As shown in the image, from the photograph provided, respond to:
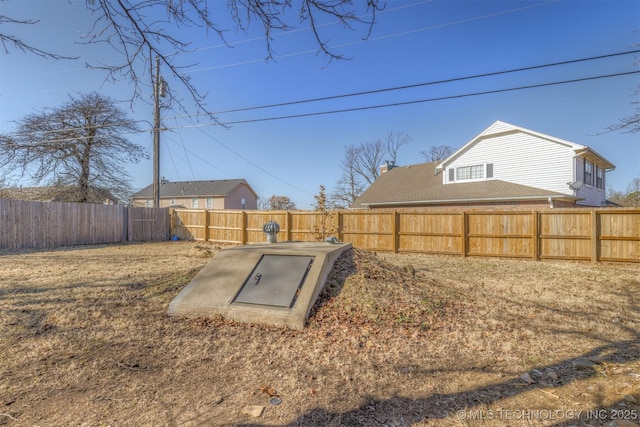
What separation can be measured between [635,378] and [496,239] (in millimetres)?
8396

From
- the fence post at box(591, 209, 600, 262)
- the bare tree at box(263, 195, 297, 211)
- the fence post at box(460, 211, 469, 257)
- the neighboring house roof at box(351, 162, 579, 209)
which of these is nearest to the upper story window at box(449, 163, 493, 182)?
the neighboring house roof at box(351, 162, 579, 209)

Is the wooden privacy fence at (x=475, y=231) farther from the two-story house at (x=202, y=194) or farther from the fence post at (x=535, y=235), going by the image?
the two-story house at (x=202, y=194)

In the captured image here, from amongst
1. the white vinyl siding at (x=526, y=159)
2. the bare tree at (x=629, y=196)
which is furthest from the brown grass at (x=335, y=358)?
the bare tree at (x=629, y=196)

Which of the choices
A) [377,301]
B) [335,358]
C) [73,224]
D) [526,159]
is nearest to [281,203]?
[73,224]

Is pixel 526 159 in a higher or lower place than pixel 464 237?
higher

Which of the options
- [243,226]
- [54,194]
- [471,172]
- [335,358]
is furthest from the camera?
[54,194]

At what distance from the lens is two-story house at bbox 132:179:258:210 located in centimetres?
3462

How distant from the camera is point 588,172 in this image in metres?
15.8

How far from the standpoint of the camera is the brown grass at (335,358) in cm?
236

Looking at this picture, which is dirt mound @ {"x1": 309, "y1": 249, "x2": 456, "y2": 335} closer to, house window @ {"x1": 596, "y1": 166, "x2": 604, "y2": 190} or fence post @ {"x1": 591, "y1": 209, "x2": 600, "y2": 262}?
fence post @ {"x1": 591, "y1": 209, "x2": 600, "y2": 262}

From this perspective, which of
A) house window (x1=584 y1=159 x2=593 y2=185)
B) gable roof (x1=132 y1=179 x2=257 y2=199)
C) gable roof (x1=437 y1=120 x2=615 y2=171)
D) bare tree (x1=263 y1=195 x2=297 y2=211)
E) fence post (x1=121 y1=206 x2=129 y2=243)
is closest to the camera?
gable roof (x1=437 y1=120 x2=615 y2=171)

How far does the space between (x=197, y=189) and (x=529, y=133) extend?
31.5 m

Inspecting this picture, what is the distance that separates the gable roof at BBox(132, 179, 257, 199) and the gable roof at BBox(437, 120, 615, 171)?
23977mm

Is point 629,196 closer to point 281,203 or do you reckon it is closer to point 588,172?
point 588,172
